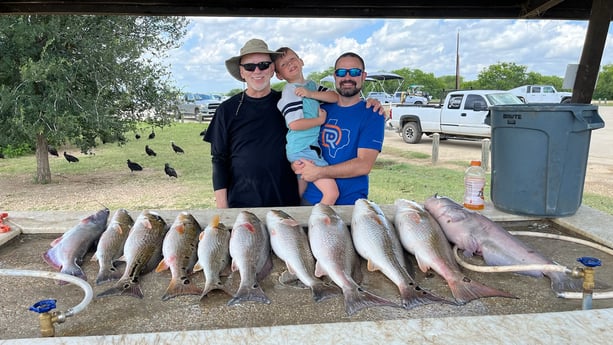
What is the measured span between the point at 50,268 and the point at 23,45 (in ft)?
31.1

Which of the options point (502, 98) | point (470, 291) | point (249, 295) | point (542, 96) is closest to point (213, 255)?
point (249, 295)

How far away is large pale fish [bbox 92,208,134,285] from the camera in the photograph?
2.20 metres

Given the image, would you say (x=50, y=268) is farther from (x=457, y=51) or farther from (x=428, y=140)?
(x=457, y=51)

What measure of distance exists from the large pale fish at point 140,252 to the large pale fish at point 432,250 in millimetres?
1311

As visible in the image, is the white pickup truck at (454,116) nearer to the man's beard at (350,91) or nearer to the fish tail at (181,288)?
the man's beard at (350,91)

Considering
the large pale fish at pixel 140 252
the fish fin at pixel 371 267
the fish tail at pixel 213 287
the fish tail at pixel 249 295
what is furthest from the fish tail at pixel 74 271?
the fish fin at pixel 371 267

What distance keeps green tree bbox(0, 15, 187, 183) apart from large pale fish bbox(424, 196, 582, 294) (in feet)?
29.9

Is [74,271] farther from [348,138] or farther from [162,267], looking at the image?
[348,138]

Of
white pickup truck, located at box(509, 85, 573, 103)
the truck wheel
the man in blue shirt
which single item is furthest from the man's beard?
the truck wheel

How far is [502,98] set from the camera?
1606 centimetres

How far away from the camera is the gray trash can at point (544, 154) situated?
2.95 m

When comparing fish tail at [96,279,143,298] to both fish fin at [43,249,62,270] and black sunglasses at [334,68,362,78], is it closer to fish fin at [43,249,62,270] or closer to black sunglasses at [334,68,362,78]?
fish fin at [43,249,62,270]

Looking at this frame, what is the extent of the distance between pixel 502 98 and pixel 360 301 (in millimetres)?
15960

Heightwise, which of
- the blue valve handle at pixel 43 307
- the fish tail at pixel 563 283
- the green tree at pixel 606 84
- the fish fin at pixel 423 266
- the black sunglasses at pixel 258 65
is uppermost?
the black sunglasses at pixel 258 65
